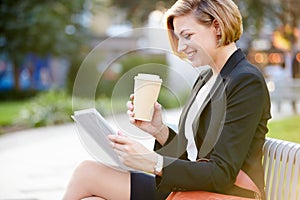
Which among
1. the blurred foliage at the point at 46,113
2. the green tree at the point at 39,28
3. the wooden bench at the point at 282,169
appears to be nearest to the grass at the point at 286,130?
the blurred foliage at the point at 46,113

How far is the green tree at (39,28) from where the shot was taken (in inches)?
798

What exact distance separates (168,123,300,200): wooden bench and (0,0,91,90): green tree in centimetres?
1762

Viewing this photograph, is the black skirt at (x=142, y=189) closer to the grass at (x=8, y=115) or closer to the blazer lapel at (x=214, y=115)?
the blazer lapel at (x=214, y=115)

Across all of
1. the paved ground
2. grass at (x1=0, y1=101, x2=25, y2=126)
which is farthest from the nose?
grass at (x1=0, y1=101, x2=25, y2=126)

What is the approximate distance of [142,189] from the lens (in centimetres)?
286

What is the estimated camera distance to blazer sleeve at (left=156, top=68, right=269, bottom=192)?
7.88ft

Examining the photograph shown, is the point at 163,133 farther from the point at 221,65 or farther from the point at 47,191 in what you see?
the point at 47,191

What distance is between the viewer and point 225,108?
248 cm

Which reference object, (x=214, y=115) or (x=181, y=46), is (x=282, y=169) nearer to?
(x=214, y=115)

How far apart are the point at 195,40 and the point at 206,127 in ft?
1.10

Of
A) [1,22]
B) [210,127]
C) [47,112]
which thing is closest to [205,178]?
[210,127]

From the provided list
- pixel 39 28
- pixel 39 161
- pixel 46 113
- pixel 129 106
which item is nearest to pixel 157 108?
pixel 129 106

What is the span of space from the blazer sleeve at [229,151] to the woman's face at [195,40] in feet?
0.58

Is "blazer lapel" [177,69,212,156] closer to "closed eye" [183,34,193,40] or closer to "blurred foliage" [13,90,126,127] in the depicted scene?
"closed eye" [183,34,193,40]
